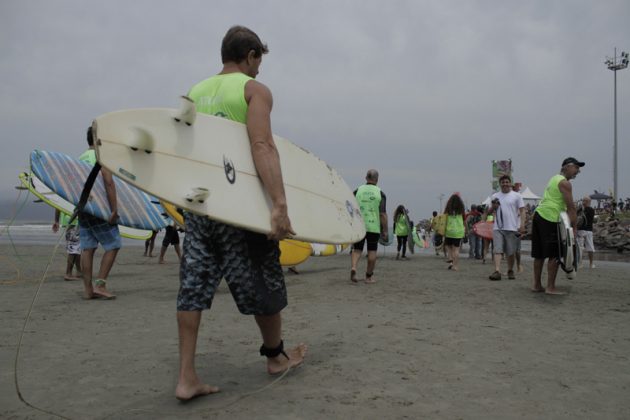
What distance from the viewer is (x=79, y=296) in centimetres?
523

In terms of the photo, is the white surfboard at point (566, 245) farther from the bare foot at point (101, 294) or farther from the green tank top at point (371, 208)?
the bare foot at point (101, 294)

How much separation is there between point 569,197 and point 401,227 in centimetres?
756

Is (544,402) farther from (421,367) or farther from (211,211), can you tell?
(211,211)

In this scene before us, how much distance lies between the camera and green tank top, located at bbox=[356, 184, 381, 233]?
267 inches

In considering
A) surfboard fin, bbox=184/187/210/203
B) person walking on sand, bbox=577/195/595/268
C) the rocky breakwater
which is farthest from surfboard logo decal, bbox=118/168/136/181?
the rocky breakwater

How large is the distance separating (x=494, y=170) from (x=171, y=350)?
93.4ft

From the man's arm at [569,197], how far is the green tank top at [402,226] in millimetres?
7327

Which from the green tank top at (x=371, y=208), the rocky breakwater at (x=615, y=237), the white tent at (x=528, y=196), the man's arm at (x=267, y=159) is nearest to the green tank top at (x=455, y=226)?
the green tank top at (x=371, y=208)

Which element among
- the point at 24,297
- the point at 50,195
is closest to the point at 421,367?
the point at 24,297

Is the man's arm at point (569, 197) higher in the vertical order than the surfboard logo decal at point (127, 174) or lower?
higher

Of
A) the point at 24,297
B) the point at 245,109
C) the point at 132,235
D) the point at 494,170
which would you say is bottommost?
the point at 24,297

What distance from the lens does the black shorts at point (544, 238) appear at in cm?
538

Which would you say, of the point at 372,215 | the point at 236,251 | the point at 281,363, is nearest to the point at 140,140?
the point at 236,251

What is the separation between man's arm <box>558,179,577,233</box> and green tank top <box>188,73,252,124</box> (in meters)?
4.30
